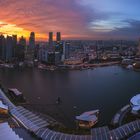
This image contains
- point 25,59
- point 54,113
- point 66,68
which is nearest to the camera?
point 54,113

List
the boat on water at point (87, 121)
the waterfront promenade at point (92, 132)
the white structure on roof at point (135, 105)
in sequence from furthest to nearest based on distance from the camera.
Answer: the white structure on roof at point (135, 105) → the boat on water at point (87, 121) → the waterfront promenade at point (92, 132)

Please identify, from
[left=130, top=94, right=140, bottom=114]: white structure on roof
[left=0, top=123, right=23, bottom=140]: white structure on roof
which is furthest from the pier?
[left=0, top=123, right=23, bottom=140]: white structure on roof

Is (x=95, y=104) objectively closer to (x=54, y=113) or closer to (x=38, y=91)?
(x=54, y=113)

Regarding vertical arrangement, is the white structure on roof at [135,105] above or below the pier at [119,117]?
above

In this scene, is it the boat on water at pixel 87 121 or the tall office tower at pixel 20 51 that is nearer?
the boat on water at pixel 87 121

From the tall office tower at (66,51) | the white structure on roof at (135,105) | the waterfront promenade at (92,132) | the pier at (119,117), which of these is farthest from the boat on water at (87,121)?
the tall office tower at (66,51)

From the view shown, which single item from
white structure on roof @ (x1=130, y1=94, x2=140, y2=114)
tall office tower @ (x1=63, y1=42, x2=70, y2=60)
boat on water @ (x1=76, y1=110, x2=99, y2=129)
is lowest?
boat on water @ (x1=76, y1=110, x2=99, y2=129)

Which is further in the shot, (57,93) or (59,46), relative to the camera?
(59,46)

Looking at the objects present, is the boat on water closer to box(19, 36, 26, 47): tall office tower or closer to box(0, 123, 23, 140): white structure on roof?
box(0, 123, 23, 140): white structure on roof

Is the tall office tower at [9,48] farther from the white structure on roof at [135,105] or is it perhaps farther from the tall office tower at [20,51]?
the white structure on roof at [135,105]

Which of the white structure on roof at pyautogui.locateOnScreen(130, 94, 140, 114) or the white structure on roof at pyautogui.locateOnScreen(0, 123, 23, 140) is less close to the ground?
the white structure on roof at pyautogui.locateOnScreen(0, 123, 23, 140)

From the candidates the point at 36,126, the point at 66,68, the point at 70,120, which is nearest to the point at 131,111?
the point at 70,120
